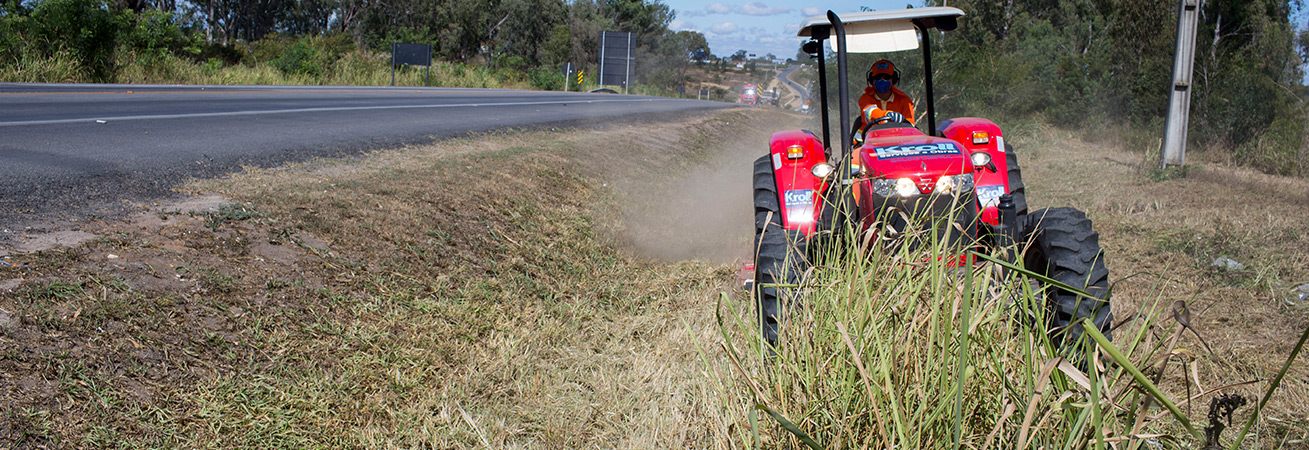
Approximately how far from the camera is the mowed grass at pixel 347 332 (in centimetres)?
310

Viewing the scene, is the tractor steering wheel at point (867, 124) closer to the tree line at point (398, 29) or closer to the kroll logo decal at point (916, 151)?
the kroll logo decal at point (916, 151)

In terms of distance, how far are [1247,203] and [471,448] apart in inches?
350

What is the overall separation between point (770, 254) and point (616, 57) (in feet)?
177

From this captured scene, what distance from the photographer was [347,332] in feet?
13.0

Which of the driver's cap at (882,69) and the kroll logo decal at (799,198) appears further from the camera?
the driver's cap at (882,69)

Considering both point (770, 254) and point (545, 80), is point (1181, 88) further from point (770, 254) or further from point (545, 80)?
point (545, 80)

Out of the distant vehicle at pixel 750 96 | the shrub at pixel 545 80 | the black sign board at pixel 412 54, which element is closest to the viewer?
the black sign board at pixel 412 54

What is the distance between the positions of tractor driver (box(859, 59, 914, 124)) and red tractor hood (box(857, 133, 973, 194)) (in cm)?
138

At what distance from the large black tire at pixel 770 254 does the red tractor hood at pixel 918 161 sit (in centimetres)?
55

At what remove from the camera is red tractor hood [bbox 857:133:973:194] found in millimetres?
4227

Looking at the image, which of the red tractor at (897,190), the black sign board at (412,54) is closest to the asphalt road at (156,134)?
the red tractor at (897,190)

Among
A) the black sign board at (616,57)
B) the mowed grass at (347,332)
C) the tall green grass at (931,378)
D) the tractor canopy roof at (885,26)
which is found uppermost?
the black sign board at (616,57)

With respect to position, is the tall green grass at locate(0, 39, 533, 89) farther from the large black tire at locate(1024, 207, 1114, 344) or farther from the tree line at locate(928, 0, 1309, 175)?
the large black tire at locate(1024, 207, 1114, 344)

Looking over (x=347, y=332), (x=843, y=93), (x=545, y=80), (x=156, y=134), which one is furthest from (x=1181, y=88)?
(x=545, y=80)
